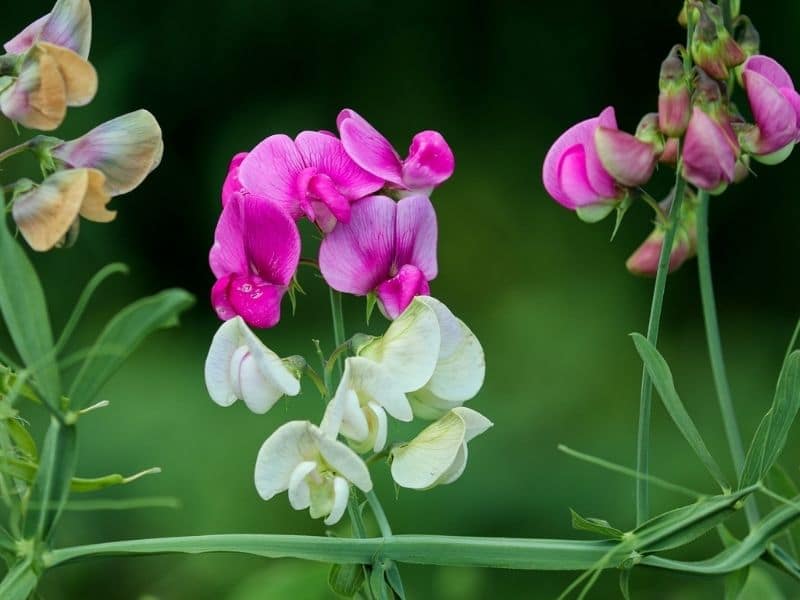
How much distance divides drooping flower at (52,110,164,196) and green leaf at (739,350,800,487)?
307mm

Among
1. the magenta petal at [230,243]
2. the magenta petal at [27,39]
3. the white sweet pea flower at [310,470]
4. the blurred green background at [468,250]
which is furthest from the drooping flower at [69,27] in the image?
the blurred green background at [468,250]

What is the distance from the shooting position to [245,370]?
0.61 metres

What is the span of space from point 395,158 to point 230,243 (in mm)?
89

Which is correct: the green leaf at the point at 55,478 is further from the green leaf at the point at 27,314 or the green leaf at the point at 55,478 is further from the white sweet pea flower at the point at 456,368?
the white sweet pea flower at the point at 456,368

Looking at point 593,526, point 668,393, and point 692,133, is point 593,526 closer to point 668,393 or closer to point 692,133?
point 668,393

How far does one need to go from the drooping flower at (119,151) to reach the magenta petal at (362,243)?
9cm

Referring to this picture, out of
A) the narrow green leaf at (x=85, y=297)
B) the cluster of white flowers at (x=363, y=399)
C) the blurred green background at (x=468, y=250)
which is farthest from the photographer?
the blurred green background at (x=468, y=250)

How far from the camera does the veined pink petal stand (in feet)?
2.14

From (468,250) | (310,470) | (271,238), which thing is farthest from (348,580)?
(468,250)

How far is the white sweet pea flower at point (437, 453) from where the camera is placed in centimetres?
61

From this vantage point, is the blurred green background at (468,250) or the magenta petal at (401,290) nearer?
the magenta petal at (401,290)

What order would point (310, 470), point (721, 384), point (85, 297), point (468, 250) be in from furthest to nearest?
point (468, 250) → point (721, 384) → point (310, 470) → point (85, 297)

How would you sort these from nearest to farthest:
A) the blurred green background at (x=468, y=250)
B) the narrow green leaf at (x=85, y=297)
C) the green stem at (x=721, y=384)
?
the narrow green leaf at (x=85, y=297), the green stem at (x=721, y=384), the blurred green background at (x=468, y=250)

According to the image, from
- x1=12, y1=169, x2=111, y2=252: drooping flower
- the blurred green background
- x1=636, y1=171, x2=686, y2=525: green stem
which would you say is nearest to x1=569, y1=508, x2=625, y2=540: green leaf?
x1=636, y1=171, x2=686, y2=525: green stem
